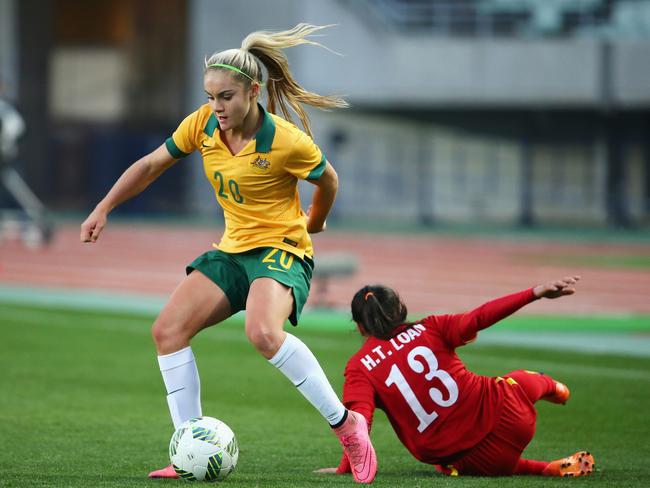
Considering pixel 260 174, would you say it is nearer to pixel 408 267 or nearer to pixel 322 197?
pixel 322 197

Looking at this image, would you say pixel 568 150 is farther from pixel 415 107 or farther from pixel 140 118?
pixel 140 118

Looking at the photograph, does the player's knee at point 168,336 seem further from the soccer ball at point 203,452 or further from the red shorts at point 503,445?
the red shorts at point 503,445

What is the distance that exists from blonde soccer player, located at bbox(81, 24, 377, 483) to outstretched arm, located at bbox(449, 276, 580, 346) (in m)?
0.63

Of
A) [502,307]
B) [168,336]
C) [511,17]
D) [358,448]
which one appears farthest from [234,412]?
[511,17]

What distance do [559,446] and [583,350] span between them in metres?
4.65

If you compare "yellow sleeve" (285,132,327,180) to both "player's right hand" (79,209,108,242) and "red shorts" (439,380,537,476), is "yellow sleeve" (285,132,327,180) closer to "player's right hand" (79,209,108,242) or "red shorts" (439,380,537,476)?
"player's right hand" (79,209,108,242)

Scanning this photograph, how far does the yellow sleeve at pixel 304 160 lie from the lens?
6012 mm

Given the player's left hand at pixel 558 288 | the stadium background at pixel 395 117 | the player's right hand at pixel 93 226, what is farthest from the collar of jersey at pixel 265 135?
the stadium background at pixel 395 117

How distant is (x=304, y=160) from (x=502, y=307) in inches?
45.6

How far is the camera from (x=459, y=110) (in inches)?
1405

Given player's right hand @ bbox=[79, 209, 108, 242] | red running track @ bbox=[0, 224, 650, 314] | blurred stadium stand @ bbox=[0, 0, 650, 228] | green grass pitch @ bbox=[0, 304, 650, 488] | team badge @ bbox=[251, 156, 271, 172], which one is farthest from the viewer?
blurred stadium stand @ bbox=[0, 0, 650, 228]

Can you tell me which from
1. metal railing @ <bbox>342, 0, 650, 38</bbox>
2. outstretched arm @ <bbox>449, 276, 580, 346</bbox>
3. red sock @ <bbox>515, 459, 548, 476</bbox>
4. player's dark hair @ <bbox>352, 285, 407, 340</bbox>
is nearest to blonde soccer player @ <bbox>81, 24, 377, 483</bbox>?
player's dark hair @ <bbox>352, 285, 407, 340</bbox>

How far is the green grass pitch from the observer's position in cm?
621

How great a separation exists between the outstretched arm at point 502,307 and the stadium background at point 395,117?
18516 mm
